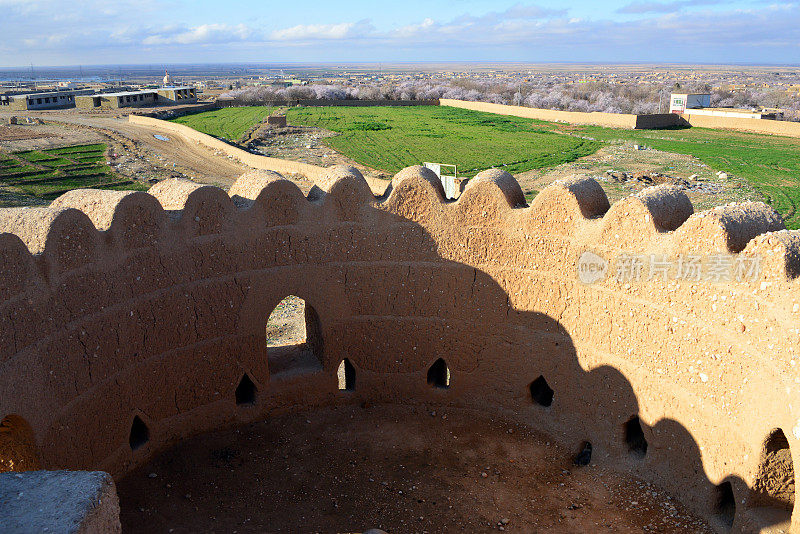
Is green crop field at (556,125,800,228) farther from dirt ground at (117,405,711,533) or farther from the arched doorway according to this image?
the arched doorway

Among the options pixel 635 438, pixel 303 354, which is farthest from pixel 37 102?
pixel 635 438

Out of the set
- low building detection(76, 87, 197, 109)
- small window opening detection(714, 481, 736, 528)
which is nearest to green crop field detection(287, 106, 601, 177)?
low building detection(76, 87, 197, 109)

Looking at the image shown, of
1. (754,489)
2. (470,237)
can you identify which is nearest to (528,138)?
(470,237)

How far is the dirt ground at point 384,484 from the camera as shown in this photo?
10625mm

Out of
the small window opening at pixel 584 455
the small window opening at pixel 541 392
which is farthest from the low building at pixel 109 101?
the small window opening at pixel 584 455

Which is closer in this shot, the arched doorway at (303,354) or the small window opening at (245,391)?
the small window opening at (245,391)

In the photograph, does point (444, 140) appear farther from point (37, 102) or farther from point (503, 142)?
point (37, 102)

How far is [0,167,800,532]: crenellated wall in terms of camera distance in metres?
9.25

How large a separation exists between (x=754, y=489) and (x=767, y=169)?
41.7 m

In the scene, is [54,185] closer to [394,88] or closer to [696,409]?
[696,409]

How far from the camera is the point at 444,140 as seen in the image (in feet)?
190

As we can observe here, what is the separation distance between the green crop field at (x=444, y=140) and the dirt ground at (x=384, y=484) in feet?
102

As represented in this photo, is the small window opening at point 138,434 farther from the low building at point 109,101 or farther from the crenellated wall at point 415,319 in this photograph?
the low building at point 109,101

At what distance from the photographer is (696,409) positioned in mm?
10133
